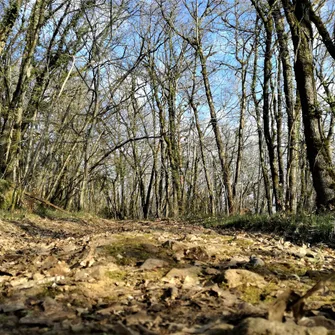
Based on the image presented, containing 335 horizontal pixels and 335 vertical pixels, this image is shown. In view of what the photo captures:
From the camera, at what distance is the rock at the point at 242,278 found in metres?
2.71

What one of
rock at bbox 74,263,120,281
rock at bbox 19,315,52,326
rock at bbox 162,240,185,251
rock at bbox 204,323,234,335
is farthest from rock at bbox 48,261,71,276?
rock at bbox 204,323,234,335

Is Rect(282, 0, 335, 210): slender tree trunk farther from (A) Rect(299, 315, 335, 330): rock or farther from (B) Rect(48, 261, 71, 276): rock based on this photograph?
(B) Rect(48, 261, 71, 276): rock

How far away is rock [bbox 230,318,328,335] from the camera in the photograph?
1737 mm

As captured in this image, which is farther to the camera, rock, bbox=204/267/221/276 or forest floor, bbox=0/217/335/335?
rock, bbox=204/267/221/276

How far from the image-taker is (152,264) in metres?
3.19

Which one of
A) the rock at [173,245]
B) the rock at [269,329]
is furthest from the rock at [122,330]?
the rock at [173,245]

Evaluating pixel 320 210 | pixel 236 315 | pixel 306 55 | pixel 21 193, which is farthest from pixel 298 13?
pixel 21 193

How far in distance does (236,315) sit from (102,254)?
5.55 feet

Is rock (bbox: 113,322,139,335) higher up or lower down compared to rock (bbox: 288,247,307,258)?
lower down

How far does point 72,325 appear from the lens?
1989mm

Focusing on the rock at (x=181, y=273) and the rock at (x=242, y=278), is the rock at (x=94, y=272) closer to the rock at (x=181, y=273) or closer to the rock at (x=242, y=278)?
the rock at (x=181, y=273)

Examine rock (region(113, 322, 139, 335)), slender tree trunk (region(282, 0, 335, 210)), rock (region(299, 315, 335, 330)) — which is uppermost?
slender tree trunk (region(282, 0, 335, 210))

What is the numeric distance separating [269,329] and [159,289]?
1073 mm

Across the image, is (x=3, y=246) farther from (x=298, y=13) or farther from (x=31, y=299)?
(x=298, y=13)
